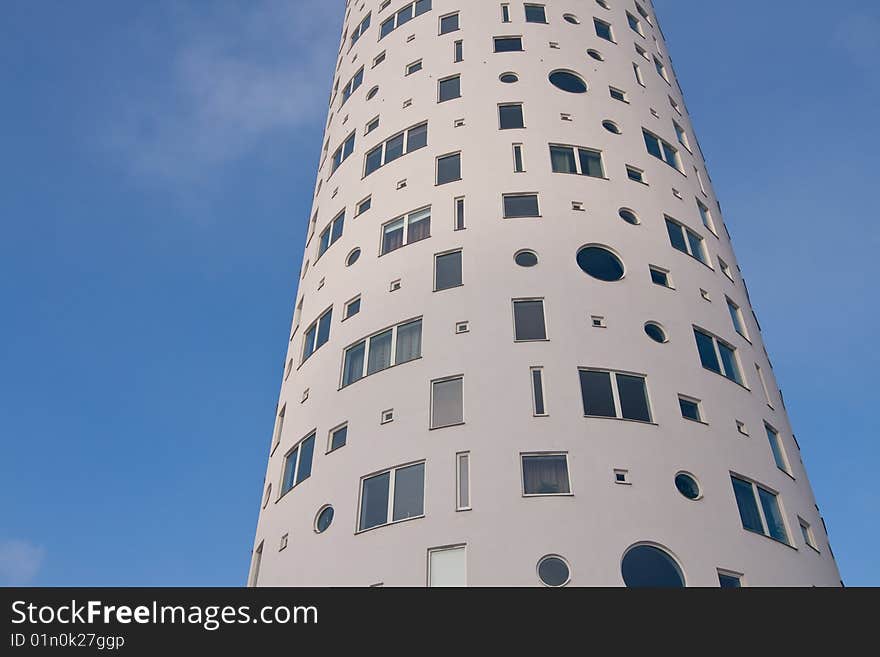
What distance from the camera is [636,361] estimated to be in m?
24.6

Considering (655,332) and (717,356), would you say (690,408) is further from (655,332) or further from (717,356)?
(717,356)

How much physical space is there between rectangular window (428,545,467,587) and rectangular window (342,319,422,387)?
5.96 m

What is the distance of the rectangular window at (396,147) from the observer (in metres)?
31.8

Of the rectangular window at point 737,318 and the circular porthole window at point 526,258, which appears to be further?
the rectangular window at point 737,318

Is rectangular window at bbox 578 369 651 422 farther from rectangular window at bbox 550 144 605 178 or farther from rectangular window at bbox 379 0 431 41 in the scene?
rectangular window at bbox 379 0 431 41

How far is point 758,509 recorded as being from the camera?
76.7ft

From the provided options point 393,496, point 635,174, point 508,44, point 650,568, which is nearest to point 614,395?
point 650,568

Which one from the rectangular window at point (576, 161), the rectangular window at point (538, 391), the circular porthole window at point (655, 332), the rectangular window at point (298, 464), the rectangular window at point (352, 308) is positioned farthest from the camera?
the rectangular window at point (576, 161)

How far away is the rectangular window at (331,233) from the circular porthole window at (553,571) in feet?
48.3

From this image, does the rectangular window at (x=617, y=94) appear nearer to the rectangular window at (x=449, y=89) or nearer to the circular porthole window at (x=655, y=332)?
the rectangular window at (x=449, y=89)

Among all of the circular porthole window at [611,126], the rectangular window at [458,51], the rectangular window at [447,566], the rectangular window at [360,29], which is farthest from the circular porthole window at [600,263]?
the rectangular window at [360,29]

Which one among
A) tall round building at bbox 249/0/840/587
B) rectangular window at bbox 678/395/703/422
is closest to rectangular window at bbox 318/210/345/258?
tall round building at bbox 249/0/840/587

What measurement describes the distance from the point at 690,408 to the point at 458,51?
1711 centimetres
